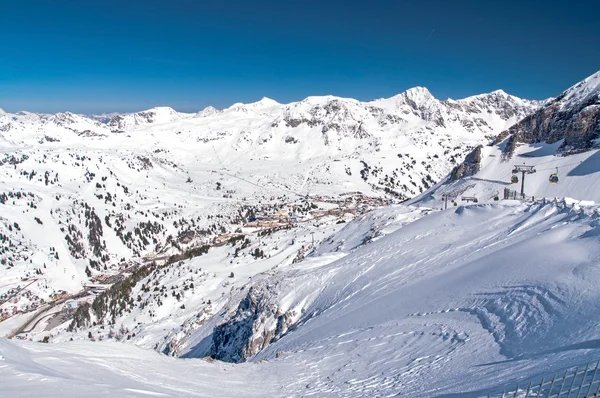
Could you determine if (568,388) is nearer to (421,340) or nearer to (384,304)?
(421,340)

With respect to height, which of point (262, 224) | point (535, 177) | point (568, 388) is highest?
point (535, 177)

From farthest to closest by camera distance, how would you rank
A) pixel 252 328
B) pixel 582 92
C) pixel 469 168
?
pixel 582 92 < pixel 469 168 < pixel 252 328

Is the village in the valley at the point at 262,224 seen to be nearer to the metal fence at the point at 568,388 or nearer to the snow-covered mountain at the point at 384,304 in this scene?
the snow-covered mountain at the point at 384,304

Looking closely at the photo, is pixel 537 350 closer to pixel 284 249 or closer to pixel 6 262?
pixel 284 249

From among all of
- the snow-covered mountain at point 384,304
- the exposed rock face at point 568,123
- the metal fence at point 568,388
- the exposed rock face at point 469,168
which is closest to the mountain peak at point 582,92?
the exposed rock face at point 568,123

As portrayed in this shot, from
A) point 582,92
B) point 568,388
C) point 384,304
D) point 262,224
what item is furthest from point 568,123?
point 262,224

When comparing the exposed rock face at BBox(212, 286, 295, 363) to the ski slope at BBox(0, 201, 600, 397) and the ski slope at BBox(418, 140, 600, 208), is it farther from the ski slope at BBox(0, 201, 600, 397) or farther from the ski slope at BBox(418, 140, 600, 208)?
the ski slope at BBox(418, 140, 600, 208)
